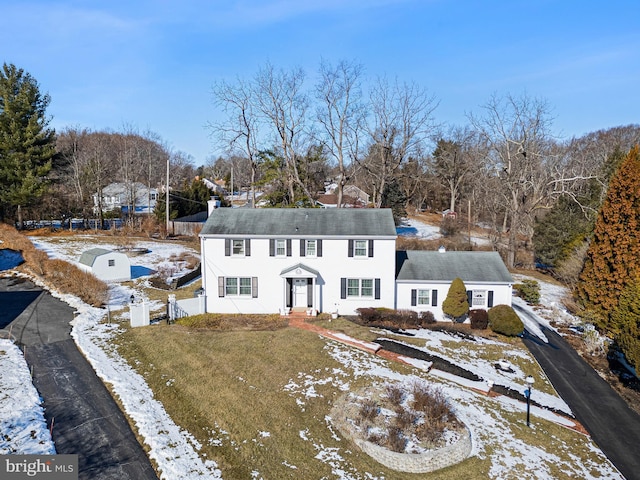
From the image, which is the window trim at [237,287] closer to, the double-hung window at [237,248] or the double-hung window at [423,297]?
the double-hung window at [237,248]

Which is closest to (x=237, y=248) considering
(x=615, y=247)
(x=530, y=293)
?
(x=530, y=293)

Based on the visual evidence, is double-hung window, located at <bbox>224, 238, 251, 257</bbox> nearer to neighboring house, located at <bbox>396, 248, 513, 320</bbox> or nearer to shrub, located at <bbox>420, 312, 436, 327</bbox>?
neighboring house, located at <bbox>396, 248, 513, 320</bbox>

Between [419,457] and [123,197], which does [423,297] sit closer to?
[419,457]

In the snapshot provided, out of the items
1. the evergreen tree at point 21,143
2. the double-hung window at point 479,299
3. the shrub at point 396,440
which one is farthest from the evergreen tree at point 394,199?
the shrub at point 396,440

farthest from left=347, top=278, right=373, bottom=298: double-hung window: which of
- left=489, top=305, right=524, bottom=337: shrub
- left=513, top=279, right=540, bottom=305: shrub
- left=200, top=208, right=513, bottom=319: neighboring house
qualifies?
left=513, top=279, right=540, bottom=305: shrub

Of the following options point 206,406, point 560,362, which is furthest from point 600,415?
point 206,406

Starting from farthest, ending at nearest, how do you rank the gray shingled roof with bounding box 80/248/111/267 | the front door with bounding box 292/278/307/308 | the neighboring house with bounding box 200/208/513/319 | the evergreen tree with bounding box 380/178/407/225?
the evergreen tree with bounding box 380/178/407/225
the gray shingled roof with bounding box 80/248/111/267
the front door with bounding box 292/278/307/308
the neighboring house with bounding box 200/208/513/319
